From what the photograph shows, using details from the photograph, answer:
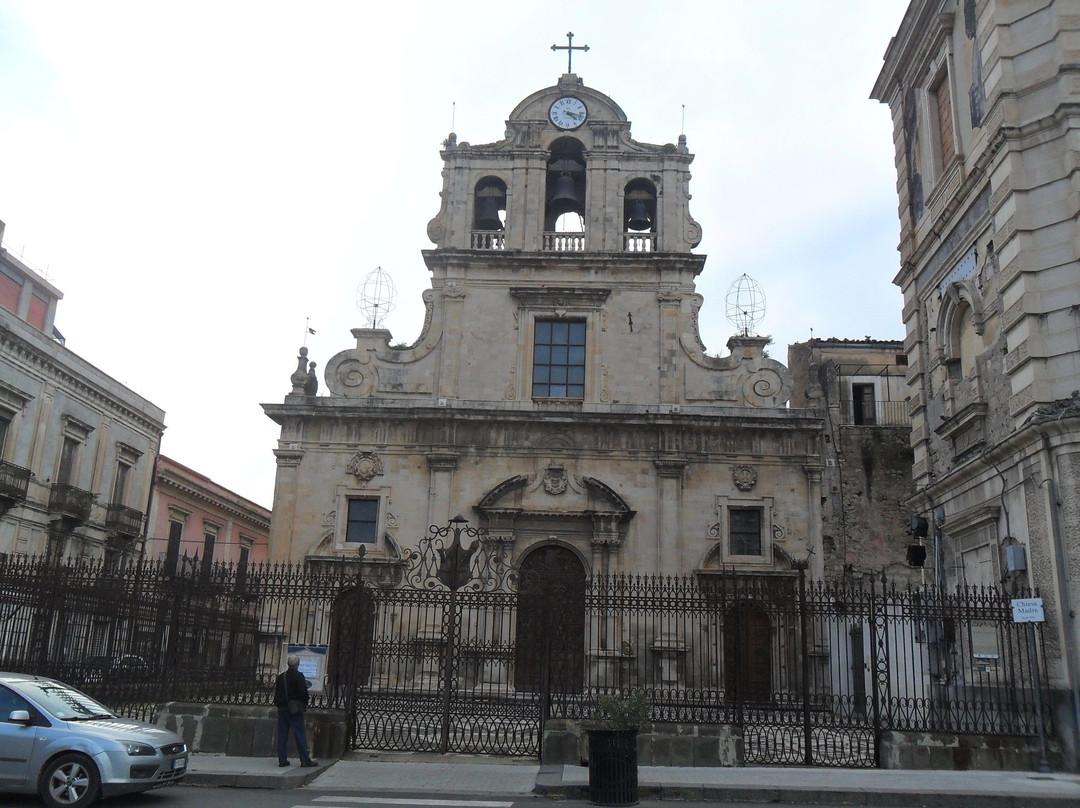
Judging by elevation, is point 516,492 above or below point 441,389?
below

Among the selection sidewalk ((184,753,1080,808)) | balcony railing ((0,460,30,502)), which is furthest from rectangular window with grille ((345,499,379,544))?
sidewalk ((184,753,1080,808))

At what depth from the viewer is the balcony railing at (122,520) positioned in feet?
102

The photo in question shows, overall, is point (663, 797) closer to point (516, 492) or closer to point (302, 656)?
point (302, 656)

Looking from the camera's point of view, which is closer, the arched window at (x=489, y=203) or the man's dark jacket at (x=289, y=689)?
the man's dark jacket at (x=289, y=689)

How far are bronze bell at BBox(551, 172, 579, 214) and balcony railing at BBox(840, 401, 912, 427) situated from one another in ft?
45.4

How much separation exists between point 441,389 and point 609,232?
613cm

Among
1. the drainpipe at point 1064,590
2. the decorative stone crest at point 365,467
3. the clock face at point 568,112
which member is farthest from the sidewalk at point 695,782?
the clock face at point 568,112

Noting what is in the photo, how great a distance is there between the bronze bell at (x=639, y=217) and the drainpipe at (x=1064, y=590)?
584 inches

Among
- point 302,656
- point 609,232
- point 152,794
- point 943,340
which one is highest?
point 609,232

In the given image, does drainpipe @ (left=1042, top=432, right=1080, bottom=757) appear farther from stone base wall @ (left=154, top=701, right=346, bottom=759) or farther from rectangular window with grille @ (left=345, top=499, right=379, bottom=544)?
rectangular window with grille @ (left=345, top=499, right=379, bottom=544)

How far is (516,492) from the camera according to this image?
23781mm

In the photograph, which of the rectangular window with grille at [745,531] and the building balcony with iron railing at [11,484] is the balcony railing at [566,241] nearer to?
the rectangular window with grille at [745,531]

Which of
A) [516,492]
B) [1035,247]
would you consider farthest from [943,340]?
[516,492]

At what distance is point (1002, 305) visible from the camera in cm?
1431
